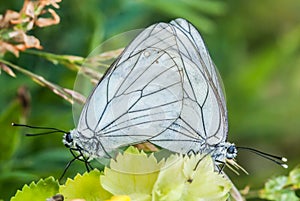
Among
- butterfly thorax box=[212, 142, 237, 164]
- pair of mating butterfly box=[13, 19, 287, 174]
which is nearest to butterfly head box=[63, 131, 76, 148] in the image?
pair of mating butterfly box=[13, 19, 287, 174]

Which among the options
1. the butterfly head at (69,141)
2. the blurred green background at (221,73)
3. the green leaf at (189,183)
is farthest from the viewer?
the blurred green background at (221,73)

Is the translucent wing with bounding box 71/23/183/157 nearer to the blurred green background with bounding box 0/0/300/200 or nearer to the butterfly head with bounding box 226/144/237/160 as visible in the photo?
the butterfly head with bounding box 226/144/237/160

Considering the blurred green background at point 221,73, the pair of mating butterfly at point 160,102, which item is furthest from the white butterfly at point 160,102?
the blurred green background at point 221,73

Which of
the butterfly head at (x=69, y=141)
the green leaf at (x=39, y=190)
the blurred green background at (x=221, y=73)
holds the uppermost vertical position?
the butterfly head at (x=69, y=141)

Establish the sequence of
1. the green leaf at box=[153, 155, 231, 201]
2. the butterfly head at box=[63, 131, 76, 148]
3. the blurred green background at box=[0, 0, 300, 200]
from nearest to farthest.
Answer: the green leaf at box=[153, 155, 231, 201]
the butterfly head at box=[63, 131, 76, 148]
the blurred green background at box=[0, 0, 300, 200]

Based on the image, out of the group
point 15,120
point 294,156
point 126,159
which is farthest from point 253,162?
point 126,159

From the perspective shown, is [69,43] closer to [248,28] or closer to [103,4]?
[103,4]

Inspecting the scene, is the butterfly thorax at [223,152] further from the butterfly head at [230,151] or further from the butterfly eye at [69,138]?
the butterfly eye at [69,138]

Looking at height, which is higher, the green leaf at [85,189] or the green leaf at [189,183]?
the green leaf at [189,183]
